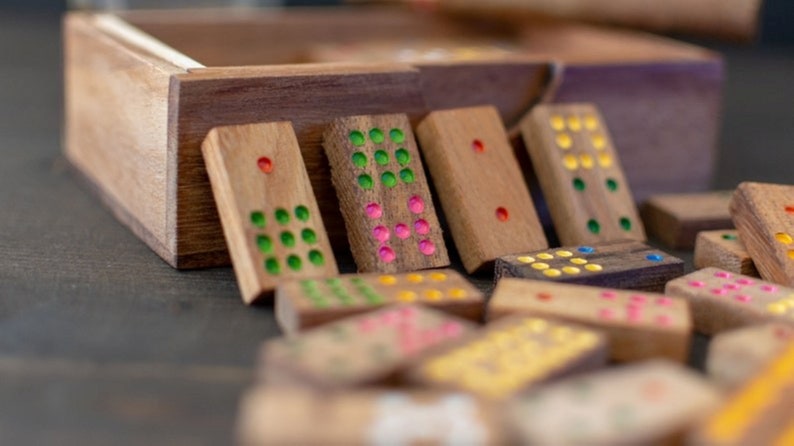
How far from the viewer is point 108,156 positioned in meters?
1.45

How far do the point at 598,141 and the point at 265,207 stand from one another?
1.55 ft

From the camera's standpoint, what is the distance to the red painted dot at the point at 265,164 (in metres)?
1.18

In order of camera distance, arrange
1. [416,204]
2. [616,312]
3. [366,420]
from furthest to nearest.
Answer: [416,204]
[616,312]
[366,420]

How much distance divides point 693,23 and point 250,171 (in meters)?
0.98

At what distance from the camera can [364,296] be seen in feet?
3.48

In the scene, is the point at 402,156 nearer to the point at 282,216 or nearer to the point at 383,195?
the point at 383,195

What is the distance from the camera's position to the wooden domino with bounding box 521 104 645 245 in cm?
133

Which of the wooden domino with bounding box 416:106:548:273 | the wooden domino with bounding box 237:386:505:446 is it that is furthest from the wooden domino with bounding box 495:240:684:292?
the wooden domino with bounding box 237:386:505:446

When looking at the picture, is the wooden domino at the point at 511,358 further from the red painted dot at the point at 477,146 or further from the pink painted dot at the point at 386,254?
the red painted dot at the point at 477,146

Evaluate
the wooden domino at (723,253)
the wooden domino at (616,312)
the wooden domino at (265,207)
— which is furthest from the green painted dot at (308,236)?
the wooden domino at (723,253)

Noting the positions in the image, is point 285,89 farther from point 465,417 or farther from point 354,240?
point 465,417

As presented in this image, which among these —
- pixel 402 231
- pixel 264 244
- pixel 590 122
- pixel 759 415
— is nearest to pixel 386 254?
pixel 402 231

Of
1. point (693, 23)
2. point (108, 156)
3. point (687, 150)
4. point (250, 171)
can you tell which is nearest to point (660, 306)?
point (250, 171)

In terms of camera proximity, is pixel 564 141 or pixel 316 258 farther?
pixel 564 141
